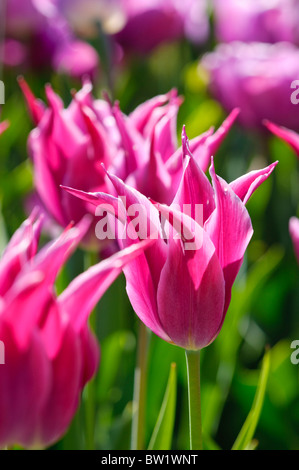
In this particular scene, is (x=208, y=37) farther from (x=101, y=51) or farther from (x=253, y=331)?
(x=253, y=331)

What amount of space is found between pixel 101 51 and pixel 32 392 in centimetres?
76

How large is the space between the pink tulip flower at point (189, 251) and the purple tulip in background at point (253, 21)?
90 cm

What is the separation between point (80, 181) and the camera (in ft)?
1.84

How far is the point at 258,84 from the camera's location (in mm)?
1051

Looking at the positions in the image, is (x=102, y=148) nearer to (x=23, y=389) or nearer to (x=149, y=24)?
(x=23, y=389)

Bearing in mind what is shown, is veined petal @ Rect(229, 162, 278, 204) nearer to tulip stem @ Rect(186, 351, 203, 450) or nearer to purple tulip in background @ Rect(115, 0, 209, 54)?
tulip stem @ Rect(186, 351, 203, 450)

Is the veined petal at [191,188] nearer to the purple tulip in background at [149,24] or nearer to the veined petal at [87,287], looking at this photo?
the veined petal at [87,287]

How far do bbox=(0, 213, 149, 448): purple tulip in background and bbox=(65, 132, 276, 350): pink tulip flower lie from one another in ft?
0.17

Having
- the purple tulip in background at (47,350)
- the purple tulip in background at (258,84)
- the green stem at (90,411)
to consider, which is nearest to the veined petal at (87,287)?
the purple tulip in background at (47,350)

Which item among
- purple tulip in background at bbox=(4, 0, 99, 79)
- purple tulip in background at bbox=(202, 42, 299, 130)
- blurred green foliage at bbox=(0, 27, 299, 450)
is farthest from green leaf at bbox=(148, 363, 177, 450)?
purple tulip in background at bbox=(4, 0, 99, 79)

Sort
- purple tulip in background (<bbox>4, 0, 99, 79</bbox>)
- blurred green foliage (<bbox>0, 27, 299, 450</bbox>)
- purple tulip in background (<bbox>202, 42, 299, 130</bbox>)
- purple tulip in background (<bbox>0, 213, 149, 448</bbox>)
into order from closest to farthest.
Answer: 1. purple tulip in background (<bbox>0, 213, 149, 448</bbox>)
2. blurred green foliage (<bbox>0, 27, 299, 450</bbox>)
3. purple tulip in background (<bbox>202, 42, 299, 130</bbox>)
4. purple tulip in background (<bbox>4, 0, 99, 79</bbox>)

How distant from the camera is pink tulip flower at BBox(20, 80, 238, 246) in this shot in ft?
1.62

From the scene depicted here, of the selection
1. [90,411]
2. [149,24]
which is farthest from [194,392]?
[149,24]
